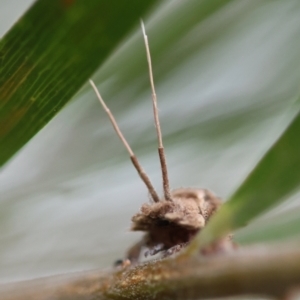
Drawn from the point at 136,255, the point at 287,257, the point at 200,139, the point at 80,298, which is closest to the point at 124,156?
the point at 200,139

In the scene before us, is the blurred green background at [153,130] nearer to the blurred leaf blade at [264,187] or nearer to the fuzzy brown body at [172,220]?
the fuzzy brown body at [172,220]

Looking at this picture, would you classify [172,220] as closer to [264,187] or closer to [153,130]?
[264,187]

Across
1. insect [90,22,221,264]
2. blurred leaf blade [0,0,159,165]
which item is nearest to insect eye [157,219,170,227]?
insect [90,22,221,264]

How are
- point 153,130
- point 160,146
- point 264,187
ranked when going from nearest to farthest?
point 264,187 → point 160,146 → point 153,130

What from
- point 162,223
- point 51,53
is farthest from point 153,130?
point 51,53

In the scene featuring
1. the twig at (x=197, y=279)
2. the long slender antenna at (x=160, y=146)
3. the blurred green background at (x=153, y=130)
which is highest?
the blurred green background at (x=153, y=130)

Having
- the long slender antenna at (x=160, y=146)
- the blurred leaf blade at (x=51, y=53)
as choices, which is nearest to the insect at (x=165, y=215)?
the long slender antenna at (x=160, y=146)
